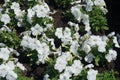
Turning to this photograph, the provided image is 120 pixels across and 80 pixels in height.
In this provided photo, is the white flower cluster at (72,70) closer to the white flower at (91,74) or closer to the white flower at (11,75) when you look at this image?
the white flower at (91,74)

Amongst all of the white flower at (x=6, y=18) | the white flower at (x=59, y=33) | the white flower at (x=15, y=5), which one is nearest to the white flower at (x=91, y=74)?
the white flower at (x=59, y=33)

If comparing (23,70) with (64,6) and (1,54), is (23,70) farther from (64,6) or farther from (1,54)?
(64,6)

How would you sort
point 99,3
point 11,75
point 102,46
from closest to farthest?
point 11,75 < point 102,46 < point 99,3

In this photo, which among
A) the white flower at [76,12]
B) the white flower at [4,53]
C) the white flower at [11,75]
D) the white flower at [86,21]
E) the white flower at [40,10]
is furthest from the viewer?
the white flower at [76,12]

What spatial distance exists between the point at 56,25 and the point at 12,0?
853mm

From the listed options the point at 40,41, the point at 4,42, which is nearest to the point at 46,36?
the point at 40,41

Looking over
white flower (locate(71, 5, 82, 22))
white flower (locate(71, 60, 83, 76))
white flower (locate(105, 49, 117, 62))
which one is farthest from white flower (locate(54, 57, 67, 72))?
white flower (locate(71, 5, 82, 22))

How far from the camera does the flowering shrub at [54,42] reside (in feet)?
18.3

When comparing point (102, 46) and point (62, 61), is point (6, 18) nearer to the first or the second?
point (62, 61)

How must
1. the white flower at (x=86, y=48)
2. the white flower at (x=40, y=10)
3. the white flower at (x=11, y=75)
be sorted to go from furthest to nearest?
the white flower at (x=40, y=10), the white flower at (x=86, y=48), the white flower at (x=11, y=75)

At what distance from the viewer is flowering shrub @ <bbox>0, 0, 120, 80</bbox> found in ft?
18.3

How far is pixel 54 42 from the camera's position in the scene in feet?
20.5

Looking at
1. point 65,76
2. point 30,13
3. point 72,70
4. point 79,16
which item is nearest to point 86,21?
point 79,16

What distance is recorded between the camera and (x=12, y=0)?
264 inches
